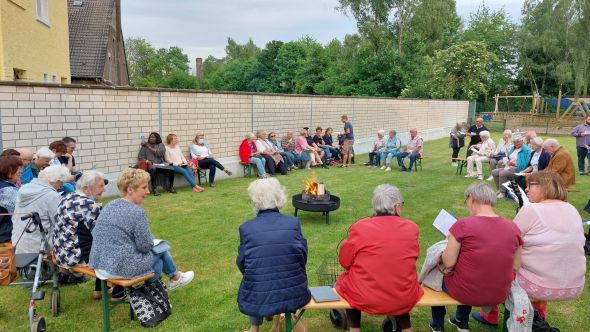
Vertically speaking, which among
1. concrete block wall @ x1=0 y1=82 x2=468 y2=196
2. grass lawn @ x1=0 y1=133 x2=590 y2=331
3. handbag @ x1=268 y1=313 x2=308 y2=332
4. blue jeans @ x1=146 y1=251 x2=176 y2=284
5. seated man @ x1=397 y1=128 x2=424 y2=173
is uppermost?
concrete block wall @ x1=0 y1=82 x2=468 y2=196

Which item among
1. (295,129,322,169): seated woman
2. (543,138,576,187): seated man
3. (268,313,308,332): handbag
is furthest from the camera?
(295,129,322,169): seated woman

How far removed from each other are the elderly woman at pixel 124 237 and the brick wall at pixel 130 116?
4909 millimetres

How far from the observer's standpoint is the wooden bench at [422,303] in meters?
3.23

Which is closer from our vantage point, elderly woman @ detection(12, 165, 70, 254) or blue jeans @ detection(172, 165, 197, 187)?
elderly woman @ detection(12, 165, 70, 254)

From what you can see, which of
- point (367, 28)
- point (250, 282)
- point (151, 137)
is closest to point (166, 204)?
point (151, 137)

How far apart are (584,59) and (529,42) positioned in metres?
9.77

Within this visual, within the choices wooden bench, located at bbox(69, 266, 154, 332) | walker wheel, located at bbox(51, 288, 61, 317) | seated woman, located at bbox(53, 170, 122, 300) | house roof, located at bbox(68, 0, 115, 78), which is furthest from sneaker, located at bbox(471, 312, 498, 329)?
house roof, located at bbox(68, 0, 115, 78)

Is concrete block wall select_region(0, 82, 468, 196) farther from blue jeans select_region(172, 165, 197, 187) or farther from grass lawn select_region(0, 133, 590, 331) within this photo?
grass lawn select_region(0, 133, 590, 331)

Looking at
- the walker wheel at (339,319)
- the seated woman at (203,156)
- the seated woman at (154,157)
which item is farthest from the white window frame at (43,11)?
the walker wheel at (339,319)

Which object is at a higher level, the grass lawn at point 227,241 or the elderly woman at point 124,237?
the elderly woman at point 124,237

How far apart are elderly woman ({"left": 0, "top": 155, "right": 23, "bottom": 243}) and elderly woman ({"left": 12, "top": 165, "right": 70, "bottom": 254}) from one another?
193 mm

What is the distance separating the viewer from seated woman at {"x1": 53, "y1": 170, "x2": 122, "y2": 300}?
3914 mm

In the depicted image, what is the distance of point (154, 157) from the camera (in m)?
9.39

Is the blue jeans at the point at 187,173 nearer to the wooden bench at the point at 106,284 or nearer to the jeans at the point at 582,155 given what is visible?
the wooden bench at the point at 106,284
